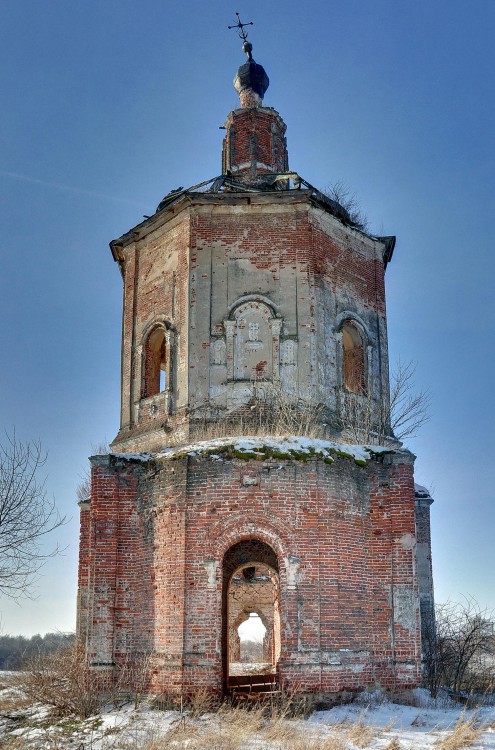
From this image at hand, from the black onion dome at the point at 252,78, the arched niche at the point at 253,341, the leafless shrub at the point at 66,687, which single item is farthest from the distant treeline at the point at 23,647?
the black onion dome at the point at 252,78

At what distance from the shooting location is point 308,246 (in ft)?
43.0

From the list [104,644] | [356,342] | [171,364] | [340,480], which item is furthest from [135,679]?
[356,342]

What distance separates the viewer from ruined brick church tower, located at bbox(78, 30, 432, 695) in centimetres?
1052

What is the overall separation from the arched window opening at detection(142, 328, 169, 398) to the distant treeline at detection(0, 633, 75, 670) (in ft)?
15.2

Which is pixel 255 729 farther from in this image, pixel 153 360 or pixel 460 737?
pixel 153 360

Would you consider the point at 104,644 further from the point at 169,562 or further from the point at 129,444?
the point at 129,444

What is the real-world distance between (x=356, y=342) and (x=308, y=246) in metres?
2.00

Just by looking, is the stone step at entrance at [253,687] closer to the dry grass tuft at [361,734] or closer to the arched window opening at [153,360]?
the dry grass tuft at [361,734]

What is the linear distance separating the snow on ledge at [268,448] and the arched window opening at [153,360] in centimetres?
267

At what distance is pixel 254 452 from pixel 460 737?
4.39 meters

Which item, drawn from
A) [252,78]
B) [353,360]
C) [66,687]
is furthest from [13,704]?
[252,78]

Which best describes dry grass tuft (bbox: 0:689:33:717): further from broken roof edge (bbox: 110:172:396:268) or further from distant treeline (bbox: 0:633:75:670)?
broken roof edge (bbox: 110:172:396:268)

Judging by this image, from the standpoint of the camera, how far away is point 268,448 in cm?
1091

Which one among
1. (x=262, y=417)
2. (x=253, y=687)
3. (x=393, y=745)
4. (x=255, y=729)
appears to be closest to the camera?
(x=393, y=745)
